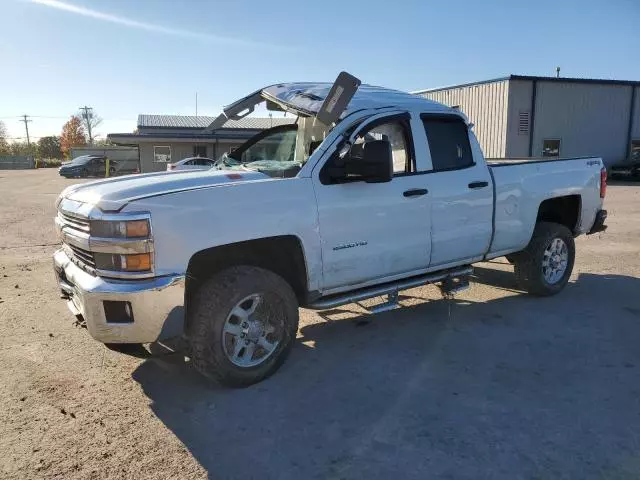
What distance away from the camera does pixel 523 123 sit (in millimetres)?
27234

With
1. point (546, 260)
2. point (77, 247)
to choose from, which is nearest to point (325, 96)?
point (77, 247)

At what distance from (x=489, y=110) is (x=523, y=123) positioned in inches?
71.8

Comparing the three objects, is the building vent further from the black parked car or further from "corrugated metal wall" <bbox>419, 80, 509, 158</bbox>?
the black parked car

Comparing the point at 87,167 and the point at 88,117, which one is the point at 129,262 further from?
the point at 88,117

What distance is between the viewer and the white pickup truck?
11.7ft

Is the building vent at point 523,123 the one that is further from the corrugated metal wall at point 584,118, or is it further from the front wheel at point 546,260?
the front wheel at point 546,260

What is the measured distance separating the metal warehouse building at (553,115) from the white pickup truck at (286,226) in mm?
22570

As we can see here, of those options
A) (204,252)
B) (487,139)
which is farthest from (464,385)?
(487,139)

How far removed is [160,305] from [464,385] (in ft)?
7.45

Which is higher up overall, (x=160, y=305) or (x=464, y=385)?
(x=160, y=305)

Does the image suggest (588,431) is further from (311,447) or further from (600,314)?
(600,314)

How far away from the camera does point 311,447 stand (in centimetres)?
324

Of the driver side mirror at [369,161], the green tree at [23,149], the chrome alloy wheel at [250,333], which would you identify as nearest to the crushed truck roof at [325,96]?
the driver side mirror at [369,161]

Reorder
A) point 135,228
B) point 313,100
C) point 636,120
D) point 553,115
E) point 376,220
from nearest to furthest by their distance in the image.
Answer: point 135,228
point 376,220
point 313,100
point 553,115
point 636,120
